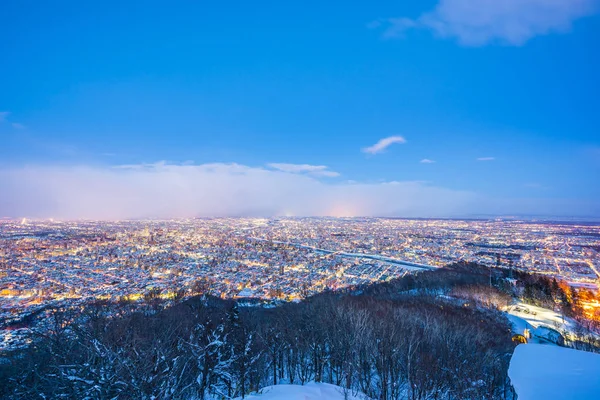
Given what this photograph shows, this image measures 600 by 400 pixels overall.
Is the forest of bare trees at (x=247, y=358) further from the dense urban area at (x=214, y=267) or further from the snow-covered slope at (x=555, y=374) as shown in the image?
the dense urban area at (x=214, y=267)

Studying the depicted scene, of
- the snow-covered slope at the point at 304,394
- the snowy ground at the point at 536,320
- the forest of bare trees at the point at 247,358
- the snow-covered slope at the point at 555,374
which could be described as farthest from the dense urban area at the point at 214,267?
the snow-covered slope at the point at 555,374

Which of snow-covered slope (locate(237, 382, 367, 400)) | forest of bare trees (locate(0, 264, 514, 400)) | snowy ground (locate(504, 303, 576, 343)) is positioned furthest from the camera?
snowy ground (locate(504, 303, 576, 343))

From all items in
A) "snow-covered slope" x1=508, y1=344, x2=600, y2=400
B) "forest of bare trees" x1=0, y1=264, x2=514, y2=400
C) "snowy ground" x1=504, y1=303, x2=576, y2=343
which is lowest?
"snowy ground" x1=504, y1=303, x2=576, y2=343

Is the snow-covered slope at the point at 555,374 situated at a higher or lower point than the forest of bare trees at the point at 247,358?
higher

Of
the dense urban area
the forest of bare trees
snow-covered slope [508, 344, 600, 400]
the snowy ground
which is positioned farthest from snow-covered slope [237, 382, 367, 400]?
the snowy ground

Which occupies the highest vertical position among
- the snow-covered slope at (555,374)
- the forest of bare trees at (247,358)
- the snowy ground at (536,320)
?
the snow-covered slope at (555,374)

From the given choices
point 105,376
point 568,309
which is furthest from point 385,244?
point 105,376

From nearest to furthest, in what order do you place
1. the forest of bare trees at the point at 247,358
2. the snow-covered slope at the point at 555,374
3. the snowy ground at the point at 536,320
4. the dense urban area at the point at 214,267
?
1. the snow-covered slope at the point at 555,374
2. the forest of bare trees at the point at 247,358
3. the snowy ground at the point at 536,320
4. the dense urban area at the point at 214,267

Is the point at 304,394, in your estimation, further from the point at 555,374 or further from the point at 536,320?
the point at 536,320

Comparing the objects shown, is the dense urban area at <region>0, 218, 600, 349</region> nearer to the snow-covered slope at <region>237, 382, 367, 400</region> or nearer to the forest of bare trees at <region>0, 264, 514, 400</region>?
the forest of bare trees at <region>0, 264, 514, 400</region>
